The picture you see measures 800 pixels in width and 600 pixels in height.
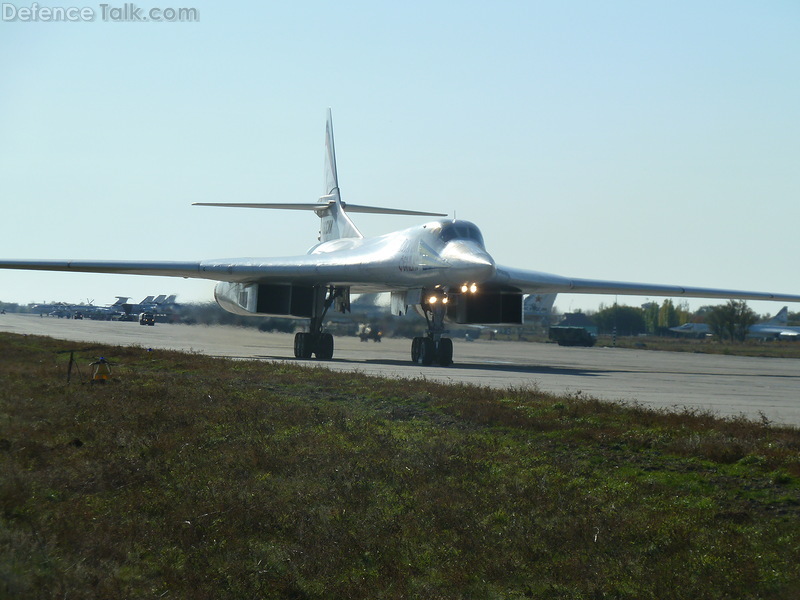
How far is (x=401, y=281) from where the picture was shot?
23.2 m

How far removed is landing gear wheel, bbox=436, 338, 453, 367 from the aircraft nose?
2.65 meters

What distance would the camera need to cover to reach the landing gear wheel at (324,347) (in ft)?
86.4

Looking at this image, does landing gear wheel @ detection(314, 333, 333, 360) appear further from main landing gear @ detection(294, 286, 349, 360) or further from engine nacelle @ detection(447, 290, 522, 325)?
engine nacelle @ detection(447, 290, 522, 325)

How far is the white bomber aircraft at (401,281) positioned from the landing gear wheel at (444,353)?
3 centimetres

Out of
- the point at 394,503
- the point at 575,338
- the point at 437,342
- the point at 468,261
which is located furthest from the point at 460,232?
the point at 575,338

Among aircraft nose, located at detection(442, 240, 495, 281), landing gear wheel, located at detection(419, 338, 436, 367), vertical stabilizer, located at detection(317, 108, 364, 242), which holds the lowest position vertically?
landing gear wheel, located at detection(419, 338, 436, 367)

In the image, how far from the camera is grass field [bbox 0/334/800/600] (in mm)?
5020

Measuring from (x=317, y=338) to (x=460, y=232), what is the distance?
6329 mm

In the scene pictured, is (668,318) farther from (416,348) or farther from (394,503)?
(394,503)

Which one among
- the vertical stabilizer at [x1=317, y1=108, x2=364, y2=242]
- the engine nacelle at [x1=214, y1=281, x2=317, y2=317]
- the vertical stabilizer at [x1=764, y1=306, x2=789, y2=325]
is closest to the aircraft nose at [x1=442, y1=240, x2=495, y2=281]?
the engine nacelle at [x1=214, y1=281, x2=317, y2=317]

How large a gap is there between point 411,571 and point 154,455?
4018 millimetres

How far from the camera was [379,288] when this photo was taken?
25.7 m

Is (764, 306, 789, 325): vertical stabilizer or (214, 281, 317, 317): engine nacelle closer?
(214, 281, 317, 317): engine nacelle

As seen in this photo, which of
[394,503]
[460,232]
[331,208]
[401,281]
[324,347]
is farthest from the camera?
[331,208]
